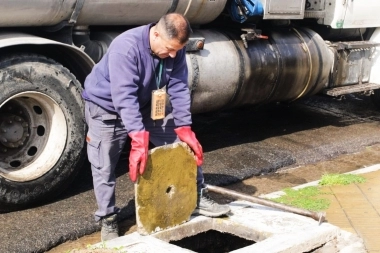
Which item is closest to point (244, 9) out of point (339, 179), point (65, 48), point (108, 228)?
point (339, 179)

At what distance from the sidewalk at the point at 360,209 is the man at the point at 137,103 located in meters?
1.04

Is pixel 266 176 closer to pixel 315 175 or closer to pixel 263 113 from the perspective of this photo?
pixel 315 175

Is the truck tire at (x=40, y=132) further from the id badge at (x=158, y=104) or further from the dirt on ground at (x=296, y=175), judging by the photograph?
the id badge at (x=158, y=104)

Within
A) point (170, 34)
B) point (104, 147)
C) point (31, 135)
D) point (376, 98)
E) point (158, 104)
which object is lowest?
point (376, 98)

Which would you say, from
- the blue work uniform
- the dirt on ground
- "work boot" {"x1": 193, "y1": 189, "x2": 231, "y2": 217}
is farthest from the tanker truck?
"work boot" {"x1": 193, "y1": 189, "x2": 231, "y2": 217}

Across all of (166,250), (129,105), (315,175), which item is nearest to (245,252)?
(166,250)

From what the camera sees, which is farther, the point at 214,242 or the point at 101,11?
the point at 101,11

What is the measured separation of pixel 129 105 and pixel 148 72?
314 mm

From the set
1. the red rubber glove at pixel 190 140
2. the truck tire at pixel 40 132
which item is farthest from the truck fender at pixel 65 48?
the red rubber glove at pixel 190 140

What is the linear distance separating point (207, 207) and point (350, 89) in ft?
11.8

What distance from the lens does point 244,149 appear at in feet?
22.7

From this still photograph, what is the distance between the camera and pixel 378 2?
7.69m

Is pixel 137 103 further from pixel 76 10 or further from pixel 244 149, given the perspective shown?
pixel 244 149

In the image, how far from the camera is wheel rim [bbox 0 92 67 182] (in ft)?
16.4
